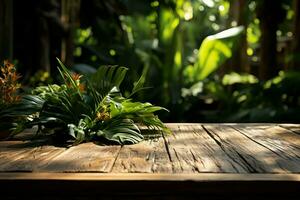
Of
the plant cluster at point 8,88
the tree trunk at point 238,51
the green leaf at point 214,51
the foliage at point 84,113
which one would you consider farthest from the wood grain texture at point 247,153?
the tree trunk at point 238,51

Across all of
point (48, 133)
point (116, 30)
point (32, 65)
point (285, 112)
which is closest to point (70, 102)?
point (48, 133)

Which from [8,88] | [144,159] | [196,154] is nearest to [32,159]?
[144,159]

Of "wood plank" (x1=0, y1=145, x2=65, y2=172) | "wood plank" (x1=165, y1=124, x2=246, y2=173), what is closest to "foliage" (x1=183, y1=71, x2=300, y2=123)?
"wood plank" (x1=165, y1=124, x2=246, y2=173)

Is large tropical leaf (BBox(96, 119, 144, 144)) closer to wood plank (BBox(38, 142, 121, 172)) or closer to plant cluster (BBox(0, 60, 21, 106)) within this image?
wood plank (BBox(38, 142, 121, 172))

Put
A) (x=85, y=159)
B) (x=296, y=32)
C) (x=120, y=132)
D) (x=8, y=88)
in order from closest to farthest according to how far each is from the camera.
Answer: (x=85, y=159)
(x=120, y=132)
(x=8, y=88)
(x=296, y=32)

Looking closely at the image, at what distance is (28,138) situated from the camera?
230cm

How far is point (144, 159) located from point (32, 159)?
42 cm

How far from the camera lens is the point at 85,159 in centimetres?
167

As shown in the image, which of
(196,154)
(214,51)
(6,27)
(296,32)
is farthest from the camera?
(296,32)

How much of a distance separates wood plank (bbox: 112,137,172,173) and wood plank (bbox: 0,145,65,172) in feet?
0.89

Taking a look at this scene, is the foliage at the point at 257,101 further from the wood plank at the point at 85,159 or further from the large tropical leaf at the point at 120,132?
the wood plank at the point at 85,159

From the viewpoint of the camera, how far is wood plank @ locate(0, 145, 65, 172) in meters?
1.52

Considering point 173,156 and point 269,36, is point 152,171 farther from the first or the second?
point 269,36
